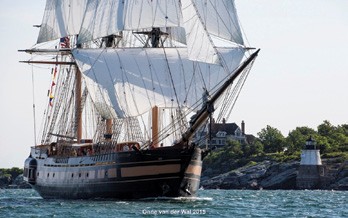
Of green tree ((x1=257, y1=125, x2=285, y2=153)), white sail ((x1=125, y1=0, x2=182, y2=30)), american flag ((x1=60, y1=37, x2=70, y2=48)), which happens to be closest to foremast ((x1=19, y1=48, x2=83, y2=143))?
american flag ((x1=60, y1=37, x2=70, y2=48))

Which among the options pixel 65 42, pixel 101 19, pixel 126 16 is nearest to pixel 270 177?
pixel 65 42

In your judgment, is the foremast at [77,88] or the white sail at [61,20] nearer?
the foremast at [77,88]

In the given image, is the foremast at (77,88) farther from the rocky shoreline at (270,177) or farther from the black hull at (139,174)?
the rocky shoreline at (270,177)

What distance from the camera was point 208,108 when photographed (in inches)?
3068

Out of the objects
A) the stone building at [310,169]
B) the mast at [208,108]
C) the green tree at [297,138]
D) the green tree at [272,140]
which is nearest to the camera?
the mast at [208,108]

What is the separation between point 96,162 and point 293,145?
322 ft

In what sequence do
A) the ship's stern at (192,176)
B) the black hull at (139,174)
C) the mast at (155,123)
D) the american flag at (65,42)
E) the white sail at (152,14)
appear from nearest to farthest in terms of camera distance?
the black hull at (139,174) → the ship's stern at (192,176) → the mast at (155,123) → the white sail at (152,14) → the american flag at (65,42)

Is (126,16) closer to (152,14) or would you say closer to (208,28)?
(152,14)

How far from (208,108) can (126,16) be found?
17373mm

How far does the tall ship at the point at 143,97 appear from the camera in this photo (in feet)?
261

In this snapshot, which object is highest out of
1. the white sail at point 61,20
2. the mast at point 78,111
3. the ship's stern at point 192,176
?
the white sail at point 61,20

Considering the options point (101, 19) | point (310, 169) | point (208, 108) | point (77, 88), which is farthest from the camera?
point (310, 169)

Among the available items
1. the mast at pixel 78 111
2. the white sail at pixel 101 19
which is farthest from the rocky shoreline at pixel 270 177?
the white sail at pixel 101 19

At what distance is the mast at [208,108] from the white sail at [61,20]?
28.6m
